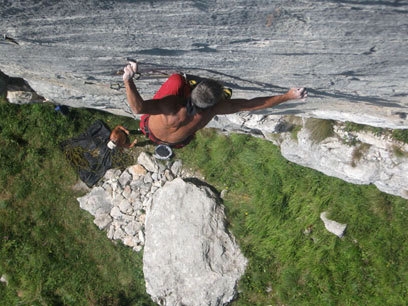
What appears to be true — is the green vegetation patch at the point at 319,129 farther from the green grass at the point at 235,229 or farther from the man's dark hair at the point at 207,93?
the man's dark hair at the point at 207,93

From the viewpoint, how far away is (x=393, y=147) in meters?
4.33

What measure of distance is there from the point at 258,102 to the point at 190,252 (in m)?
3.06

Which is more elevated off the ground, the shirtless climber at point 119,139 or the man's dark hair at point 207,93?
the man's dark hair at point 207,93

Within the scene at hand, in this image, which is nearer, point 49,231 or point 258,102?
point 258,102

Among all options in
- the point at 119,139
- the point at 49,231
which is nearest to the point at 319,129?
the point at 119,139

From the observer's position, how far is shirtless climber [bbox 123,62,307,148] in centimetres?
300

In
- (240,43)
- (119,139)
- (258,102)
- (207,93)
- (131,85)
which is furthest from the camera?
(119,139)

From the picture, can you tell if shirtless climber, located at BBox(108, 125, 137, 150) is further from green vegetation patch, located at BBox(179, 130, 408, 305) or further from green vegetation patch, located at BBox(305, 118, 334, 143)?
green vegetation patch, located at BBox(305, 118, 334, 143)

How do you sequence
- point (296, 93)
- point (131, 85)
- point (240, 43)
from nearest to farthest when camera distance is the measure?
point (240, 43)
point (131, 85)
point (296, 93)

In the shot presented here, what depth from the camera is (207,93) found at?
9.89 ft

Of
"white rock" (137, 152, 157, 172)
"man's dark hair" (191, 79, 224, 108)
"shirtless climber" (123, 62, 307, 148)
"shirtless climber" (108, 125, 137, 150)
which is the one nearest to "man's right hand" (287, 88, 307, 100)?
"shirtless climber" (123, 62, 307, 148)

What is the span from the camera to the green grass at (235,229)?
17.1 ft

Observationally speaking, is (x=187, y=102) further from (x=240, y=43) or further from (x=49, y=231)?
(x=49, y=231)

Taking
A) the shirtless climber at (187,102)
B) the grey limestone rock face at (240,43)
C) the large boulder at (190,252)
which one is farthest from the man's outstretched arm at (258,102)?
the large boulder at (190,252)
